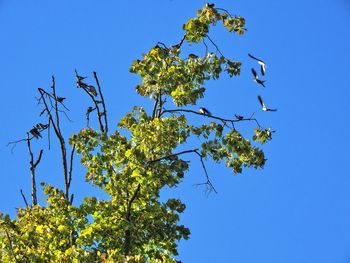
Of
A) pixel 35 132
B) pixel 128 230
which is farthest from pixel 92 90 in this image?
pixel 128 230

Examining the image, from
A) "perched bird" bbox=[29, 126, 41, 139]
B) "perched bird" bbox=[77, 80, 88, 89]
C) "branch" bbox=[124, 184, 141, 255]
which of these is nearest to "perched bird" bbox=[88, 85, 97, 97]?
"perched bird" bbox=[77, 80, 88, 89]

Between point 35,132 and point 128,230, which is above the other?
point 35,132

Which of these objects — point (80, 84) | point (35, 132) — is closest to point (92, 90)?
point (80, 84)

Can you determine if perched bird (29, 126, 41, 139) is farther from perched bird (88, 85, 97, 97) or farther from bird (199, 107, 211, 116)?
bird (199, 107, 211, 116)

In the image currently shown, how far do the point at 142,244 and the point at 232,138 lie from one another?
3.00m

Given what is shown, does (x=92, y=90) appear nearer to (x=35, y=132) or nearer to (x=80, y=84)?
(x=80, y=84)

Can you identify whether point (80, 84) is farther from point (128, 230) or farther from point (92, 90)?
point (128, 230)

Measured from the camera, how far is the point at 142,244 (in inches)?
623

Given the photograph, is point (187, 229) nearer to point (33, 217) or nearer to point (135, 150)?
point (135, 150)

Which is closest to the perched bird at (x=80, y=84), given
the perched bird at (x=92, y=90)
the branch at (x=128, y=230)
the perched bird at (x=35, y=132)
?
the perched bird at (x=92, y=90)

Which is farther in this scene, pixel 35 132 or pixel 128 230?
pixel 35 132

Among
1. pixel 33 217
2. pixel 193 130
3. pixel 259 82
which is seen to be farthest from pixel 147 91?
pixel 33 217

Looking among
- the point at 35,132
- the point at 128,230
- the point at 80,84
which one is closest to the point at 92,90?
the point at 80,84

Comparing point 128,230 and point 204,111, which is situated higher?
point 204,111
